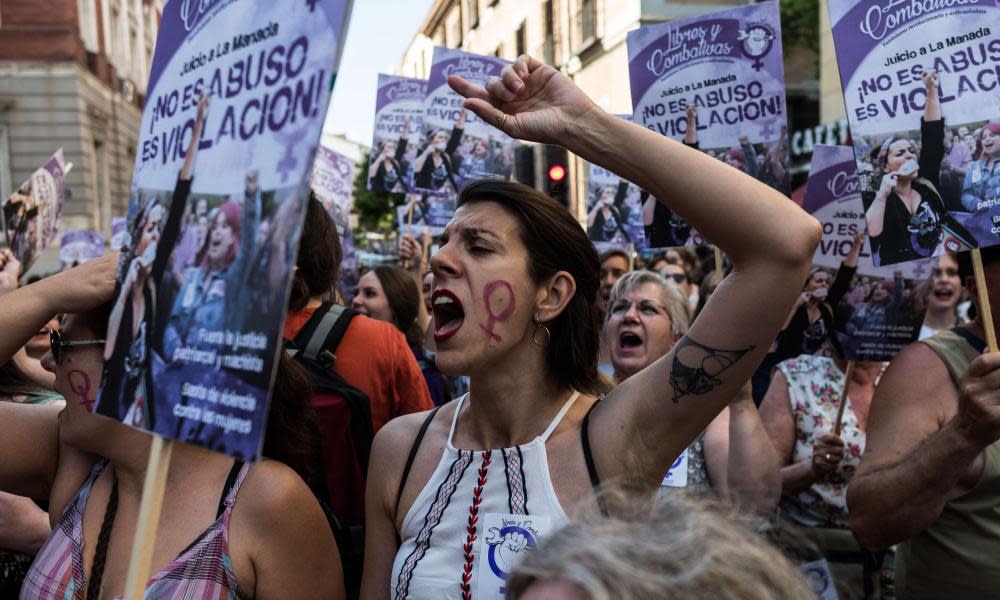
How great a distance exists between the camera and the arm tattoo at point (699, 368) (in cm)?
193

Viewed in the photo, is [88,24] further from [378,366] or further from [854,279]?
[854,279]

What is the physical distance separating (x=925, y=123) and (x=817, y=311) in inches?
46.8

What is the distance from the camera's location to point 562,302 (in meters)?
2.26

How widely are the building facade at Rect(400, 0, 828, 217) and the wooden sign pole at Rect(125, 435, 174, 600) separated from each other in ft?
42.7

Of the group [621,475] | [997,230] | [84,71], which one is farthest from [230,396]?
[84,71]

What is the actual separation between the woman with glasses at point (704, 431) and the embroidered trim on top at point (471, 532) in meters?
0.82

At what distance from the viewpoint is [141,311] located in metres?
1.60

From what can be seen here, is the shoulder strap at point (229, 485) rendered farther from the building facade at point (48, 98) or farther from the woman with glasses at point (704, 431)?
the building facade at point (48, 98)

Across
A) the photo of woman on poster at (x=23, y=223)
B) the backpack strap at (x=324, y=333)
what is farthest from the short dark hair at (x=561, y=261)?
the photo of woman on poster at (x=23, y=223)

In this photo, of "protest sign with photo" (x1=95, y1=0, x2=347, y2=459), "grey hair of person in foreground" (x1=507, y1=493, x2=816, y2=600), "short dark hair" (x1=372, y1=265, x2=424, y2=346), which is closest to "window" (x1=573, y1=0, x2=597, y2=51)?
"short dark hair" (x1=372, y1=265, x2=424, y2=346)

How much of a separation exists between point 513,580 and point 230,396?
0.51 metres

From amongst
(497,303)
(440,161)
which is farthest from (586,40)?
(497,303)

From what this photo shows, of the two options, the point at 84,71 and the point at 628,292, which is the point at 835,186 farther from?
the point at 84,71

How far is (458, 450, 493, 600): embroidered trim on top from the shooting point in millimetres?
1942
